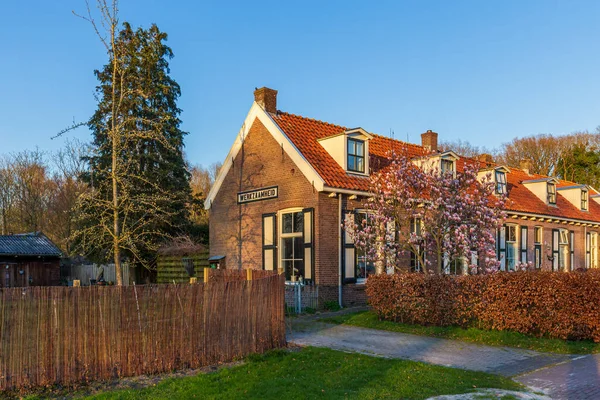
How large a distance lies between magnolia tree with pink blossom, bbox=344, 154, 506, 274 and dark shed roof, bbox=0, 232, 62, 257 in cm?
1859

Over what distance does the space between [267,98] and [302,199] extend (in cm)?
490

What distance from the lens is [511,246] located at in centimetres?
2620

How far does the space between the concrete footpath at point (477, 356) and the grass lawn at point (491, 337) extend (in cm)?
37

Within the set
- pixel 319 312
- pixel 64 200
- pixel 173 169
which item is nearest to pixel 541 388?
pixel 319 312

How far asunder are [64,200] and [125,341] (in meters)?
32.1

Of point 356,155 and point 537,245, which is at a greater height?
point 356,155

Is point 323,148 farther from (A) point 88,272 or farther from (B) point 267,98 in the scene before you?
(A) point 88,272

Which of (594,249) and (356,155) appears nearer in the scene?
(356,155)

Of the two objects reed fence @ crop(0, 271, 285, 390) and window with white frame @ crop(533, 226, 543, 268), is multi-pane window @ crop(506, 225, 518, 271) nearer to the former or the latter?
window with white frame @ crop(533, 226, 543, 268)

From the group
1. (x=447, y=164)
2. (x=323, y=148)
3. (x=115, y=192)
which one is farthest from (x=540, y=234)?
(x=115, y=192)

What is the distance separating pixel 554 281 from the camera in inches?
456

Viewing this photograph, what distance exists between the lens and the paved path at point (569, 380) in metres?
7.58

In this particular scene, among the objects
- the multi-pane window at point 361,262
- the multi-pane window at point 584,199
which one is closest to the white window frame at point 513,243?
the multi-pane window at point 584,199

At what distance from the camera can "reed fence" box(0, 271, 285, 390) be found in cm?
761
